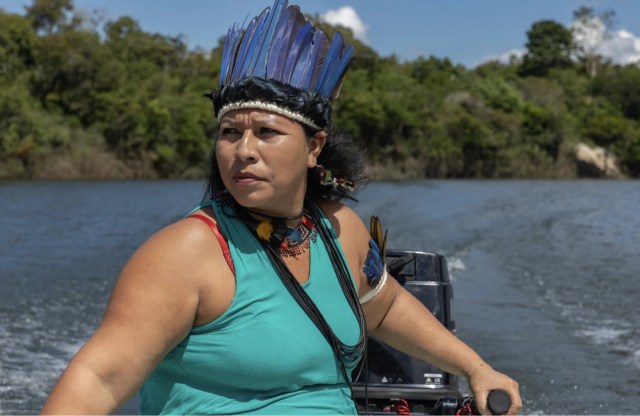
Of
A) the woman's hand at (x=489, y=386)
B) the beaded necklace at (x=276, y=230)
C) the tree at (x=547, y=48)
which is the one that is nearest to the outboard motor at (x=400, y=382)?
the woman's hand at (x=489, y=386)

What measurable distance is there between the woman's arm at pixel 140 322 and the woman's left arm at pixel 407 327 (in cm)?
52

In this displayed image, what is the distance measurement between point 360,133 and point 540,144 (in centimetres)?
1284

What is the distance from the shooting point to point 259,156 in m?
1.81

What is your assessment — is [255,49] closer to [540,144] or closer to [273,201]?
[273,201]

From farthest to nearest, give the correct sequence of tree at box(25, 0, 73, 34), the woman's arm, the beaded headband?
tree at box(25, 0, 73, 34) < the beaded headband < the woman's arm

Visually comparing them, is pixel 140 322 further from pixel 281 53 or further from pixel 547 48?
pixel 547 48

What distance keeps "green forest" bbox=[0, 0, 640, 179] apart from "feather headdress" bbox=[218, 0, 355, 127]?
1748 inches

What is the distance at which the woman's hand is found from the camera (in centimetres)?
207

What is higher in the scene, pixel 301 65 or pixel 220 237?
pixel 301 65

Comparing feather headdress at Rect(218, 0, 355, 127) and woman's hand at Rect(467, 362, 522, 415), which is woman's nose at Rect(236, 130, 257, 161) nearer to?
feather headdress at Rect(218, 0, 355, 127)

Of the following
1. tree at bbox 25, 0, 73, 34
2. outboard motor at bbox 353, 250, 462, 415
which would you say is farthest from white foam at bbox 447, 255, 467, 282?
tree at bbox 25, 0, 73, 34

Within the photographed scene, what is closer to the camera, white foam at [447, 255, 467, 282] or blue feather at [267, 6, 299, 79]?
blue feather at [267, 6, 299, 79]

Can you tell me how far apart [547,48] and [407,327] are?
9148 cm

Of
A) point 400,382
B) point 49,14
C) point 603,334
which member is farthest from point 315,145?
point 49,14
